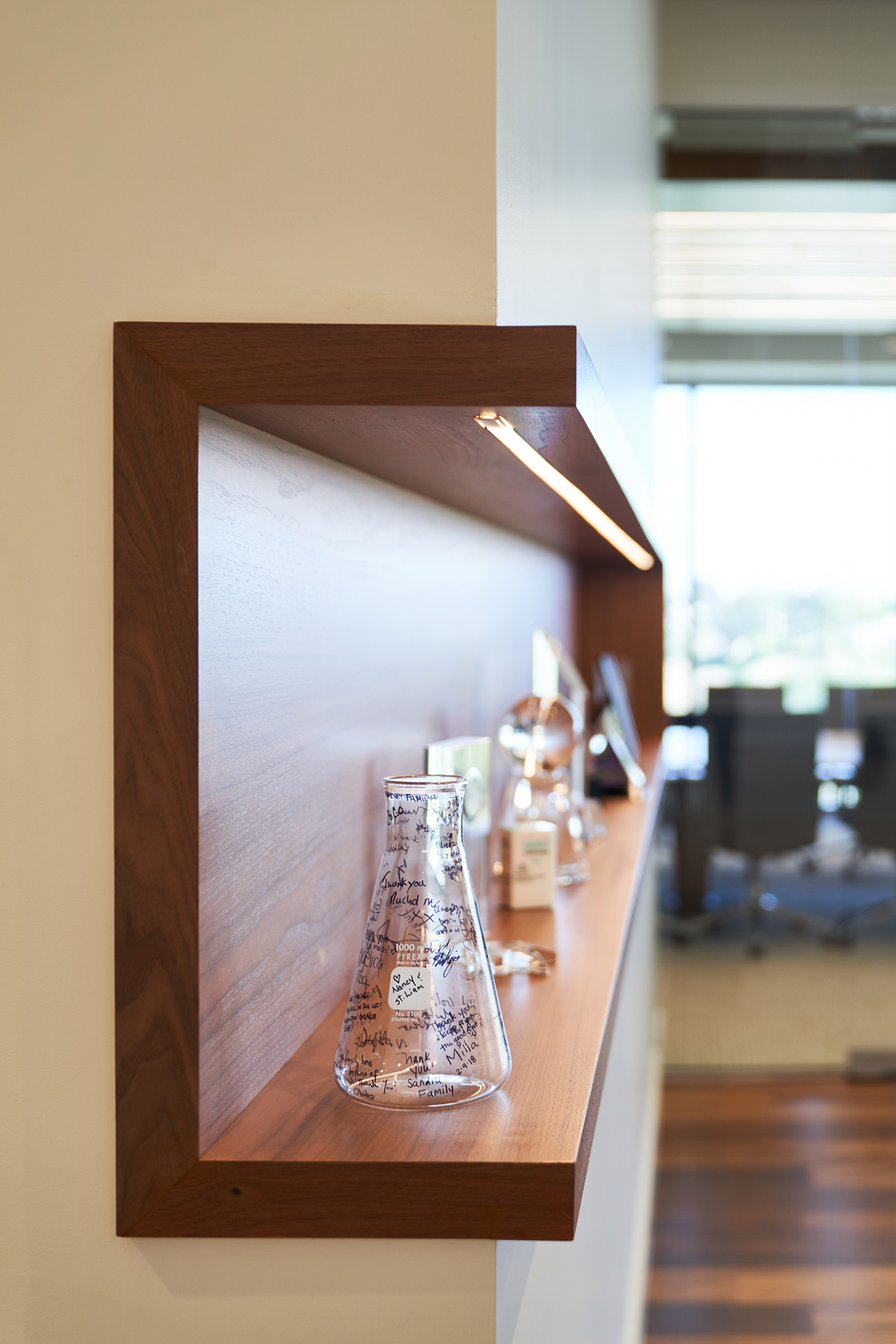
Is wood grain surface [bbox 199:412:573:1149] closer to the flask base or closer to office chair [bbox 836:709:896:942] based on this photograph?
the flask base

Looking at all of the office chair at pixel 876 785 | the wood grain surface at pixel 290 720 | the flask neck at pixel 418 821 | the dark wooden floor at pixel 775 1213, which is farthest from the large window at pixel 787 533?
the flask neck at pixel 418 821

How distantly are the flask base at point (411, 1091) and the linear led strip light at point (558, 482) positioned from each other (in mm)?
372

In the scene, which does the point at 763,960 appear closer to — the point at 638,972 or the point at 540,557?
the point at 638,972

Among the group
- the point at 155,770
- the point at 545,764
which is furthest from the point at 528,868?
the point at 155,770

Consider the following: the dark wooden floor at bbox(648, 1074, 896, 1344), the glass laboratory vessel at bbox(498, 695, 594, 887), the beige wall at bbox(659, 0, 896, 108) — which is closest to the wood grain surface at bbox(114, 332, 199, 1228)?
the glass laboratory vessel at bbox(498, 695, 594, 887)

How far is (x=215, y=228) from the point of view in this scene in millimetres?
608

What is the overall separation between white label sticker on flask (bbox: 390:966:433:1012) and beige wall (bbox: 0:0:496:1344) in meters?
0.12

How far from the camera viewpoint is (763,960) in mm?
3834

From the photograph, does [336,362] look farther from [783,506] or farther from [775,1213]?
[783,506]

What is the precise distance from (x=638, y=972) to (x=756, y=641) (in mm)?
1561

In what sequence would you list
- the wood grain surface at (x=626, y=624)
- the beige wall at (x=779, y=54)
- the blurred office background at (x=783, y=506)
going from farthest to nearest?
the blurred office background at (x=783, y=506) < the beige wall at (x=779, y=54) < the wood grain surface at (x=626, y=624)

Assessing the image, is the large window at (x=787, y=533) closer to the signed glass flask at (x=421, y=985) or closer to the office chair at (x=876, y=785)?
the office chair at (x=876, y=785)

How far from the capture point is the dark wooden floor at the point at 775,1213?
89.1 inches

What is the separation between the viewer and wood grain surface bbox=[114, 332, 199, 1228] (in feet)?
1.92
